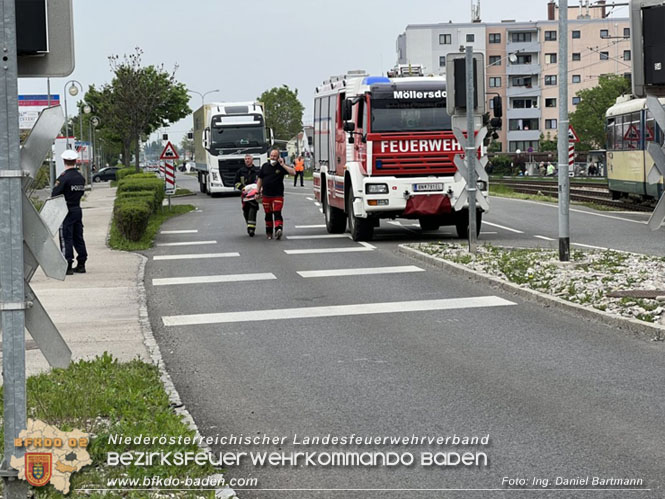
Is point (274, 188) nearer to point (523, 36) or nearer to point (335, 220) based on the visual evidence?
point (335, 220)

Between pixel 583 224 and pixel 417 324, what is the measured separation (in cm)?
1652

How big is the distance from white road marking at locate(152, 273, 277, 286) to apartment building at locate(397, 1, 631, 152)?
347ft

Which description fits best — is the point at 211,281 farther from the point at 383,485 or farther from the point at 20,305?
the point at 20,305

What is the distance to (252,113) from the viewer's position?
156 feet

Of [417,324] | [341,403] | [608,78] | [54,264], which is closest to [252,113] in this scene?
[417,324]

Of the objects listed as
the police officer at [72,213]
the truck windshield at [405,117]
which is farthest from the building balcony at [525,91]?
the police officer at [72,213]

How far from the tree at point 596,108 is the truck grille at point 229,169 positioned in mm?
55441

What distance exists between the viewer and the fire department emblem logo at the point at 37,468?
477cm

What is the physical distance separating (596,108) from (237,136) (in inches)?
2296

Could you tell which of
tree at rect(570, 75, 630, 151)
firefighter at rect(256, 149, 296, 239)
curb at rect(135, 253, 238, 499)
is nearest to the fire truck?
firefighter at rect(256, 149, 296, 239)

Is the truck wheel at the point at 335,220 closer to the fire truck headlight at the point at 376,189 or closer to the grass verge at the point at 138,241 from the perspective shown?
the fire truck headlight at the point at 376,189

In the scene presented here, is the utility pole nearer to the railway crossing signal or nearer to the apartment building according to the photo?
the railway crossing signal

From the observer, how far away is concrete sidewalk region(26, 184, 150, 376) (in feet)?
34.0

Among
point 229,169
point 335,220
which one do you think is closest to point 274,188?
point 335,220
